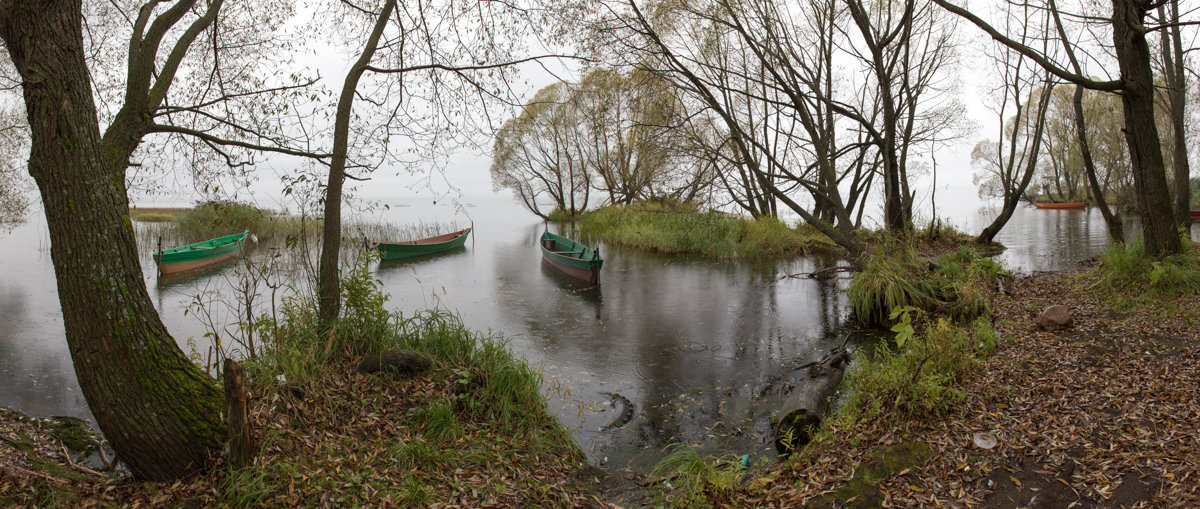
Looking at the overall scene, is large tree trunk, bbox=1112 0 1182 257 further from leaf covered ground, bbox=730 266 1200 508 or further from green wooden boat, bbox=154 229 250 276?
green wooden boat, bbox=154 229 250 276

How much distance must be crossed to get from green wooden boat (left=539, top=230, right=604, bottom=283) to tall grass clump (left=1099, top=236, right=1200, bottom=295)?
27.6ft

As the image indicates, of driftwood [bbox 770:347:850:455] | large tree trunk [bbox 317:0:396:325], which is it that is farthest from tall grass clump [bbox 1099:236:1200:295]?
large tree trunk [bbox 317:0:396:325]

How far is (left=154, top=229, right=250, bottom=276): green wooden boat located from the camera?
50.9 ft

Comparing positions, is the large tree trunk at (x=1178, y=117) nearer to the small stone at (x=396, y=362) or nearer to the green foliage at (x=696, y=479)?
the green foliage at (x=696, y=479)

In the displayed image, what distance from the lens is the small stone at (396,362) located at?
535 centimetres

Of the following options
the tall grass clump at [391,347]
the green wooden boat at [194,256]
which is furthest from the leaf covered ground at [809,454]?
the green wooden boat at [194,256]

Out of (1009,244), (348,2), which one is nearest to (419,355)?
(348,2)

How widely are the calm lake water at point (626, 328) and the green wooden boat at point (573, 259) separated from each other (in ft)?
1.28

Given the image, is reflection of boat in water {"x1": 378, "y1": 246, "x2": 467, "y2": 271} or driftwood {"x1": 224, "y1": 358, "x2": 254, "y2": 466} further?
reflection of boat in water {"x1": 378, "y1": 246, "x2": 467, "y2": 271}

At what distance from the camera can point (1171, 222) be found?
793 cm

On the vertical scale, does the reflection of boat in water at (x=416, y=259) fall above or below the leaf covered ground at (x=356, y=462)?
above

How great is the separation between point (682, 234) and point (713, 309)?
9351mm

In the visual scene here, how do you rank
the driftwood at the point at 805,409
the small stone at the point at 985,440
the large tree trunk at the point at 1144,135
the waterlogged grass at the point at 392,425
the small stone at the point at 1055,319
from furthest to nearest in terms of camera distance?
1. the large tree trunk at the point at 1144,135
2. the small stone at the point at 1055,319
3. the driftwood at the point at 805,409
4. the small stone at the point at 985,440
5. the waterlogged grass at the point at 392,425

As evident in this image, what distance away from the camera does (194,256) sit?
16734mm
